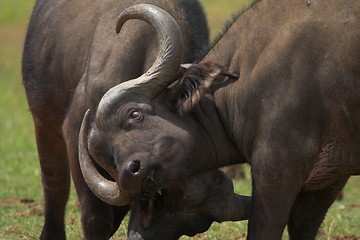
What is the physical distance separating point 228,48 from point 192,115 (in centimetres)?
55

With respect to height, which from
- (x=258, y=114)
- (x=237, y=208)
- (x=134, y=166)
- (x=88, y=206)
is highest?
Result: (x=258, y=114)

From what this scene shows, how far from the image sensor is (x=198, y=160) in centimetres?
816

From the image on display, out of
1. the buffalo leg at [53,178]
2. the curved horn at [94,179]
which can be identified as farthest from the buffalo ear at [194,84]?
the buffalo leg at [53,178]

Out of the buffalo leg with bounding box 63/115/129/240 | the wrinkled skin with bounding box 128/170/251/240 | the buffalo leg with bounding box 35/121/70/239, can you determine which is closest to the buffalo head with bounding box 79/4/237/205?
the wrinkled skin with bounding box 128/170/251/240

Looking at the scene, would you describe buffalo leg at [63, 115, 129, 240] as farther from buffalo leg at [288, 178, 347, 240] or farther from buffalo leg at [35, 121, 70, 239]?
buffalo leg at [288, 178, 347, 240]

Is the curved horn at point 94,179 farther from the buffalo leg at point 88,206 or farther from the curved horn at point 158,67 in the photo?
the buffalo leg at point 88,206

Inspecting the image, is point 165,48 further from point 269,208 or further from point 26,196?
point 26,196

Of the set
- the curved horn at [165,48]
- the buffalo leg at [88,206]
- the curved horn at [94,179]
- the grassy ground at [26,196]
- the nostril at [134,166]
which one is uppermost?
the curved horn at [165,48]

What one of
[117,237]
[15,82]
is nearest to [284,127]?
[117,237]

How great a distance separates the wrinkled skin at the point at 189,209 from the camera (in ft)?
27.1

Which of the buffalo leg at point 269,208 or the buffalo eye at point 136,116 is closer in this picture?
the buffalo leg at point 269,208

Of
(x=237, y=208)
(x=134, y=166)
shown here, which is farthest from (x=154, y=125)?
(x=237, y=208)

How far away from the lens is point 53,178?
34.1 ft

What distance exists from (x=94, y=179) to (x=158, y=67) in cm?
99
